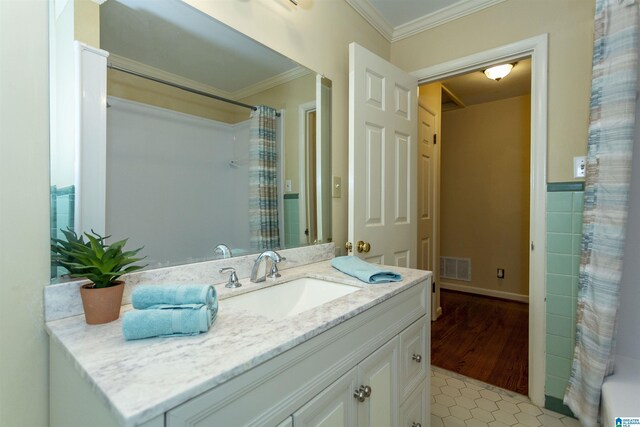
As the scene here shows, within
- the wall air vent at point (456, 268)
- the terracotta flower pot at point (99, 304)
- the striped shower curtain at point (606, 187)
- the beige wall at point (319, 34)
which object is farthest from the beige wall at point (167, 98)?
the wall air vent at point (456, 268)

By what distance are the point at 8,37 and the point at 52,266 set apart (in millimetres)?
559

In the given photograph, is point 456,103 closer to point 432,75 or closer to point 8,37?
point 432,75

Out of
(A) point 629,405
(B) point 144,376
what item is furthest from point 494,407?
(B) point 144,376

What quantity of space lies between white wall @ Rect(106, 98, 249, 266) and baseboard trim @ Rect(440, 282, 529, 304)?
3475 mm

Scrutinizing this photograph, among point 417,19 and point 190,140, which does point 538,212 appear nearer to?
point 417,19

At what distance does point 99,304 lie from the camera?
72 centimetres

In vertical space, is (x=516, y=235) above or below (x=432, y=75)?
below

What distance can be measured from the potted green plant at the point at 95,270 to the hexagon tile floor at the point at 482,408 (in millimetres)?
1604

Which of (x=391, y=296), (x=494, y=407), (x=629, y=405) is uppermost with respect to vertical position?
(x=391, y=296)

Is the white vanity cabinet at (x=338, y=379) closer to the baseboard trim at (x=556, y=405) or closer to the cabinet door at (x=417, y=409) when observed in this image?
the cabinet door at (x=417, y=409)

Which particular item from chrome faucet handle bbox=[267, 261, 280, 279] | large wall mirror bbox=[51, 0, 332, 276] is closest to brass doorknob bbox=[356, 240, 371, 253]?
large wall mirror bbox=[51, 0, 332, 276]

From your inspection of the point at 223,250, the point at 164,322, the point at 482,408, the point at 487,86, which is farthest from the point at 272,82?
the point at 487,86

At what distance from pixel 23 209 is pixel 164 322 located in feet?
1.53

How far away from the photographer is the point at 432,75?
211 centimetres
